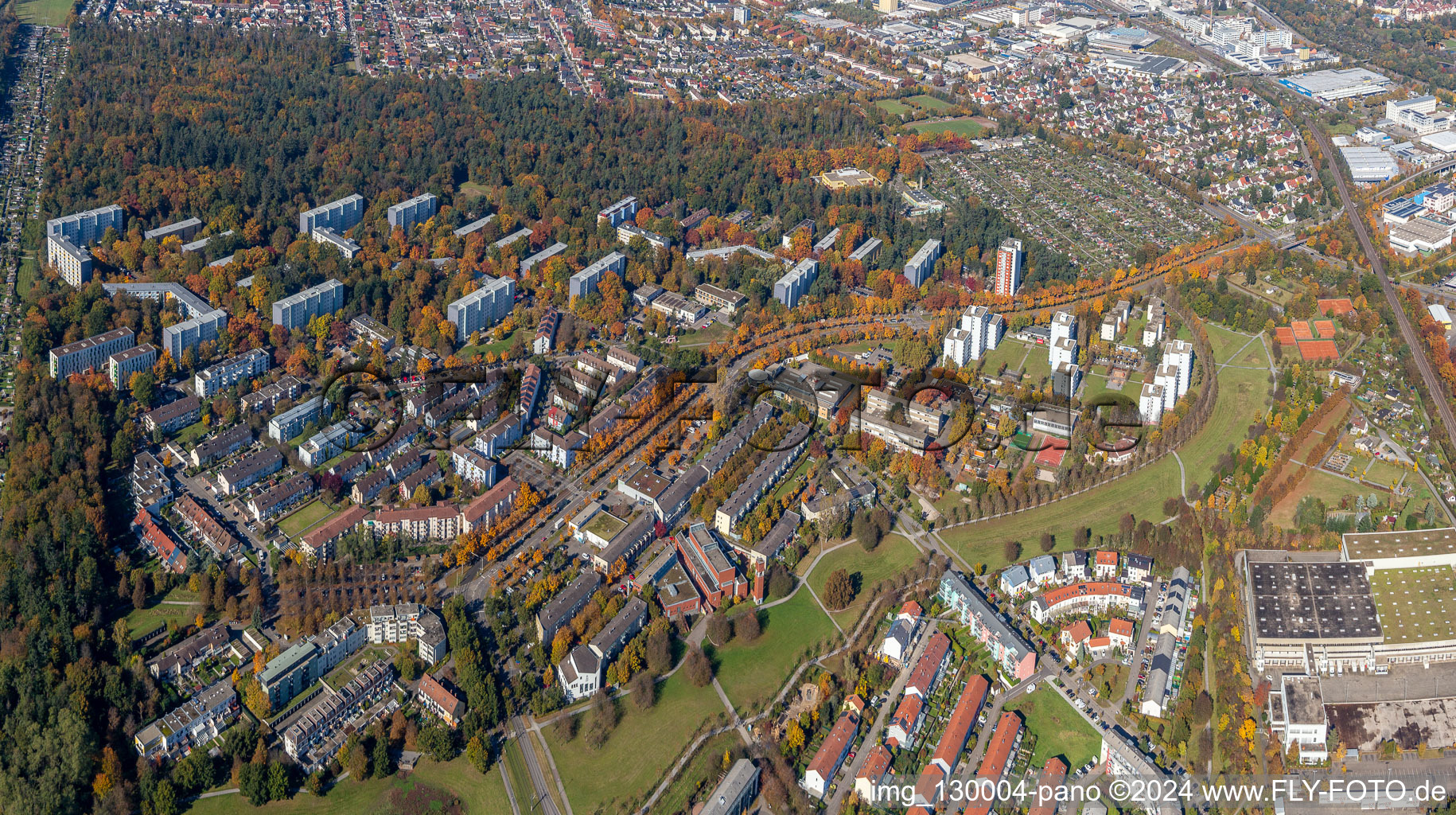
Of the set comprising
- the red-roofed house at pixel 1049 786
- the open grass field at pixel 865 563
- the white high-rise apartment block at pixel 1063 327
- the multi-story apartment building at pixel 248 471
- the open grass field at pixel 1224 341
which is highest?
the white high-rise apartment block at pixel 1063 327

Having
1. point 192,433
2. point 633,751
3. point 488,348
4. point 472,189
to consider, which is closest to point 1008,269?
point 488,348

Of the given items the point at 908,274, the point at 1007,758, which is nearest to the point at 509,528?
the point at 1007,758

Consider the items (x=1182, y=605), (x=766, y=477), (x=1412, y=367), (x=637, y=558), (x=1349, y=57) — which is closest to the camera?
(x=1182, y=605)

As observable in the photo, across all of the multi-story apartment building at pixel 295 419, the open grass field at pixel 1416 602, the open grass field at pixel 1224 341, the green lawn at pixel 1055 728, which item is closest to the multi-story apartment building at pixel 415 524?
the multi-story apartment building at pixel 295 419

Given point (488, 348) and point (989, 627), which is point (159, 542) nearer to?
point (488, 348)

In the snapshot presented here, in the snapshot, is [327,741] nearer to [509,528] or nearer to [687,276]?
[509,528]

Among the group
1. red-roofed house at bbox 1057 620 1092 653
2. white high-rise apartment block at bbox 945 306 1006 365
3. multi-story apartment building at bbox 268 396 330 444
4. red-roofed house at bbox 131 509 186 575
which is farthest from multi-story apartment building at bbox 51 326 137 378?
red-roofed house at bbox 1057 620 1092 653

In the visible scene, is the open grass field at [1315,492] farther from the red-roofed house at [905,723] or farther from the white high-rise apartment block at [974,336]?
the red-roofed house at [905,723]

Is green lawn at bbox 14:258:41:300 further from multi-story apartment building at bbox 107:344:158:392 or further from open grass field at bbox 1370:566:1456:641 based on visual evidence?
open grass field at bbox 1370:566:1456:641
